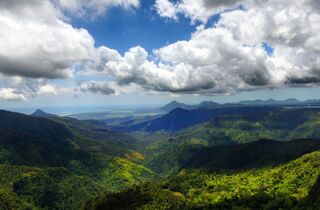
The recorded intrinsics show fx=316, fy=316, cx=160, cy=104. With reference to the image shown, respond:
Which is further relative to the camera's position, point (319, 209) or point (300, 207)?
point (300, 207)

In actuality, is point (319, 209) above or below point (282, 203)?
above

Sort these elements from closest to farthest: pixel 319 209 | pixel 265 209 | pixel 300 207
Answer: pixel 319 209 → pixel 300 207 → pixel 265 209

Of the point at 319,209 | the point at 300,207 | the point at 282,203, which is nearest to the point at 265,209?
the point at 282,203

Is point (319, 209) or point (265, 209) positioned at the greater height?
point (319, 209)

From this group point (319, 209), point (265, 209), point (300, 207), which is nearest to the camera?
point (319, 209)

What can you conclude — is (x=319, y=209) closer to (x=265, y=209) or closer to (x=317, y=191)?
(x=317, y=191)

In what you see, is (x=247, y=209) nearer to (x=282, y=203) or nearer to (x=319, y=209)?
(x=282, y=203)

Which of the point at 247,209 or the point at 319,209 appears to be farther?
the point at 247,209

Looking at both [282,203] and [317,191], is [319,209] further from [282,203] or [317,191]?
[282,203]
